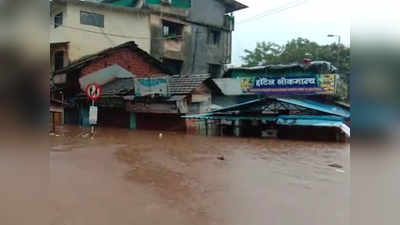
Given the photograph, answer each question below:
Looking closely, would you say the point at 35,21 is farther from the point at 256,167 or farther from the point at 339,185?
the point at 256,167

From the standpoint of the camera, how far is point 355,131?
143 cm

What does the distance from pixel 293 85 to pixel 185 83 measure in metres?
5.58

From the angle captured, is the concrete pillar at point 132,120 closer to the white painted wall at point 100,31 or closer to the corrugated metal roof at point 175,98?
the corrugated metal roof at point 175,98

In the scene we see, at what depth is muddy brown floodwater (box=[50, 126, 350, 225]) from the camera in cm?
470

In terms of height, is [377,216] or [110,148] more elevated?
[377,216]

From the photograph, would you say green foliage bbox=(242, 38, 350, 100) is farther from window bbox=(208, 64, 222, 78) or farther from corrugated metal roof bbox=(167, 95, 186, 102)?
corrugated metal roof bbox=(167, 95, 186, 102)

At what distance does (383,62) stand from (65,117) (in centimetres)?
2332

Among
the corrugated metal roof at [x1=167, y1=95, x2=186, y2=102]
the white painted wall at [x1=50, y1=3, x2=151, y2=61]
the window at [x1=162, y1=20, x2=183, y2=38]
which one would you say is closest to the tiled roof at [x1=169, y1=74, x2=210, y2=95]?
the corrugated metal roof at [x1=167, y1=95, x2=186, y2=102]

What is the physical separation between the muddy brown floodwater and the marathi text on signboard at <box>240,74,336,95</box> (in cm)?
616

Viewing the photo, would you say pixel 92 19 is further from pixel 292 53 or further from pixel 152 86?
pixel 292 53

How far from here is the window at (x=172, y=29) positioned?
26.0m

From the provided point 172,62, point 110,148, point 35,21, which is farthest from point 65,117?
point 35,21

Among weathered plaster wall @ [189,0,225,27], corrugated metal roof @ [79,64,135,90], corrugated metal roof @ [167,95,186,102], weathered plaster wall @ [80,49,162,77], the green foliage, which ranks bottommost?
corrugated metal roof @ [167,95,186,102]

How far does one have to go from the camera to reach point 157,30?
82.9ft
